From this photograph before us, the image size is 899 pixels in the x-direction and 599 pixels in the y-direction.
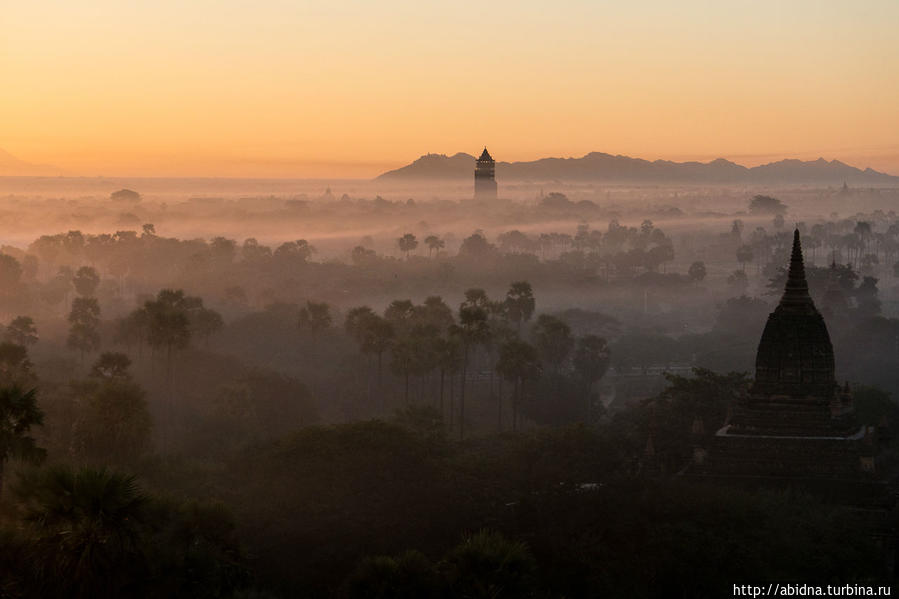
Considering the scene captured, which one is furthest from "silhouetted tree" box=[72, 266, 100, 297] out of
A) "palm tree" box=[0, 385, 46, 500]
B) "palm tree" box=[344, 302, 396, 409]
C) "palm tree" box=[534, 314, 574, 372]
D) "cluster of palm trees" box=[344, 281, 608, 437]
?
"palm tree" box=[0, 385, 46, 500]

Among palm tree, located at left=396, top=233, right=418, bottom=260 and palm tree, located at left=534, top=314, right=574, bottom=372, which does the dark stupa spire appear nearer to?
palm tree, located at left=534, top=314, right=574, bottom=372

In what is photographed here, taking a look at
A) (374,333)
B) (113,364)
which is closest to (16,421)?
(113,364)

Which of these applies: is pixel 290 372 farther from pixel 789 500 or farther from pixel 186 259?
pixel 186 259

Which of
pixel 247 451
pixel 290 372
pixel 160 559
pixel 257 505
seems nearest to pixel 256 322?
pixel 290 372

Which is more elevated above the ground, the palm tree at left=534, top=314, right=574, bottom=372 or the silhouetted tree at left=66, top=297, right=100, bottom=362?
the silhouetted tree at left=66, top=297, right=100, bottom=362

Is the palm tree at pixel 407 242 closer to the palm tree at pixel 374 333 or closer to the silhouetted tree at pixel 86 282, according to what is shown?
the silhouetted tree at pixel 86 282

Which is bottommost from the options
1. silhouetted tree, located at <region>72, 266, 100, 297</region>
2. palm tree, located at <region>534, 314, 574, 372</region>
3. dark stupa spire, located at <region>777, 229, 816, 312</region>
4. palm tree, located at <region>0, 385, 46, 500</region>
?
palm tree, located at <region>534, 314, 574, 372</region>

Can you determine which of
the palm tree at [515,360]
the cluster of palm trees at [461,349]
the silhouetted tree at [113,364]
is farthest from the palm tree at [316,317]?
the silhouetted tree at [113,364]
